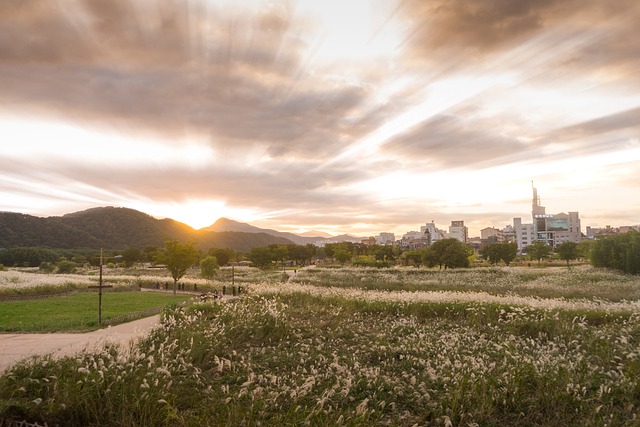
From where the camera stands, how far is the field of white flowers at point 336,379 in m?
5.45

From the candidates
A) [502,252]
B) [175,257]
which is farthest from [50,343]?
[502,252]

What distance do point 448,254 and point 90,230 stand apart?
10018cm

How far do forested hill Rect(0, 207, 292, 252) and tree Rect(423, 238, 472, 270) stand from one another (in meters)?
59.9

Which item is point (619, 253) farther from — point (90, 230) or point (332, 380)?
point (90, 230)

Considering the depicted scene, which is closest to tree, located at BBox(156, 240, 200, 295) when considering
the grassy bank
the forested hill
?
the grassy bank

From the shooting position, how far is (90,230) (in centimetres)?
10975

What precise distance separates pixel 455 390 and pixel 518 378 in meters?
1.49

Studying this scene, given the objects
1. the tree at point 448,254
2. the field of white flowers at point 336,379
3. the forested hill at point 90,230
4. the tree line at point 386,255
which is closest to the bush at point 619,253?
the tree line at point 386,255

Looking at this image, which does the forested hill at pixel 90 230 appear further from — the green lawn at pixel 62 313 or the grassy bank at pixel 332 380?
the grassy bank at pixel 332 380

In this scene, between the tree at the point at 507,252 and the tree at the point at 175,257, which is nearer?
the tree at the point at 175,257

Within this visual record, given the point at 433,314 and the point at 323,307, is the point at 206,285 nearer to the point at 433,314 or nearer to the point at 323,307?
the point at 323,307

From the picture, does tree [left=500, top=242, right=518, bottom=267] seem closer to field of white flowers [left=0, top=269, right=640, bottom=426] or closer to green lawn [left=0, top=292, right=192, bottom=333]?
field of white flowers [left=0, top=269, right=640, bottom=426]

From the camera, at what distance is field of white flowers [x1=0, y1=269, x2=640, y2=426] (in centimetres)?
545

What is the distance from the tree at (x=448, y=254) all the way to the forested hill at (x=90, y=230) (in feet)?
197
